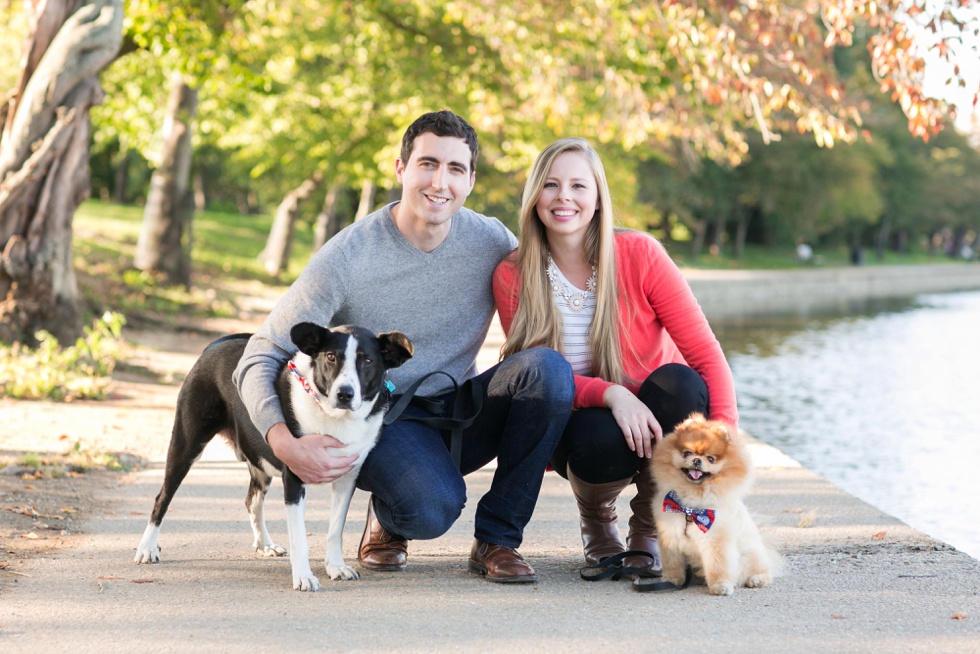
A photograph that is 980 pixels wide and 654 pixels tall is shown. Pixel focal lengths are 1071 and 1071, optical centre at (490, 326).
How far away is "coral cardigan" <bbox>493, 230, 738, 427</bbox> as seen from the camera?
4598mm

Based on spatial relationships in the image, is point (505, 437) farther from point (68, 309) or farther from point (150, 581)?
point (68, 309)

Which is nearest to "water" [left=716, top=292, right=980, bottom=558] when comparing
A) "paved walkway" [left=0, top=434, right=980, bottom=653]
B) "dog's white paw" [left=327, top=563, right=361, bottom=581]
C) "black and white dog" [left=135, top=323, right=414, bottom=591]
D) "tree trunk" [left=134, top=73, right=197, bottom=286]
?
"paved walkway" [left=0, top=434, right=980, bottom=653]

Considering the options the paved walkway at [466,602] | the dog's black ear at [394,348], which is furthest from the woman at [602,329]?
the dog's black ear at [394,348]

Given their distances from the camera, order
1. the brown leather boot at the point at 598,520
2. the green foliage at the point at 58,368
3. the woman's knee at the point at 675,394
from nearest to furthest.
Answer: the woman's knee at the point at 675,394 → the brown leather boot at the point at 598,520 → the green foliage at the point at 58,368

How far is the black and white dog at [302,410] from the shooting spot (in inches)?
160

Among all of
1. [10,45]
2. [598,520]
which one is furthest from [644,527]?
[10,45]

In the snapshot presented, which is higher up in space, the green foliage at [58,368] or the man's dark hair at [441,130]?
the man's dark hair at [441,130]

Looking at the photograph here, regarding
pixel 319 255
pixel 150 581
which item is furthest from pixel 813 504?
pixel 150 581

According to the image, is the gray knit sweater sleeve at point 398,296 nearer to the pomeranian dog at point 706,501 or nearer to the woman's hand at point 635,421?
the woman's hand at point 635,421

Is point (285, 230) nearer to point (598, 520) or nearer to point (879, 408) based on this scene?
point (879, 408)

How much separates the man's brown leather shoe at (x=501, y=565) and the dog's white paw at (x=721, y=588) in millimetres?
712

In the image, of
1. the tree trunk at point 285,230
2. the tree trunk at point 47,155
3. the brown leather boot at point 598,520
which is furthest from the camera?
the tree trunk at point 285,230

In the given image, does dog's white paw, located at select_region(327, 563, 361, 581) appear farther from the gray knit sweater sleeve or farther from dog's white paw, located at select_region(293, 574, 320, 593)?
the gray knit sweater sleeve

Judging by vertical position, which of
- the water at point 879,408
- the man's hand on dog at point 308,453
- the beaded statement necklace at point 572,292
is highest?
the beaded statement necklace at point 572,292
